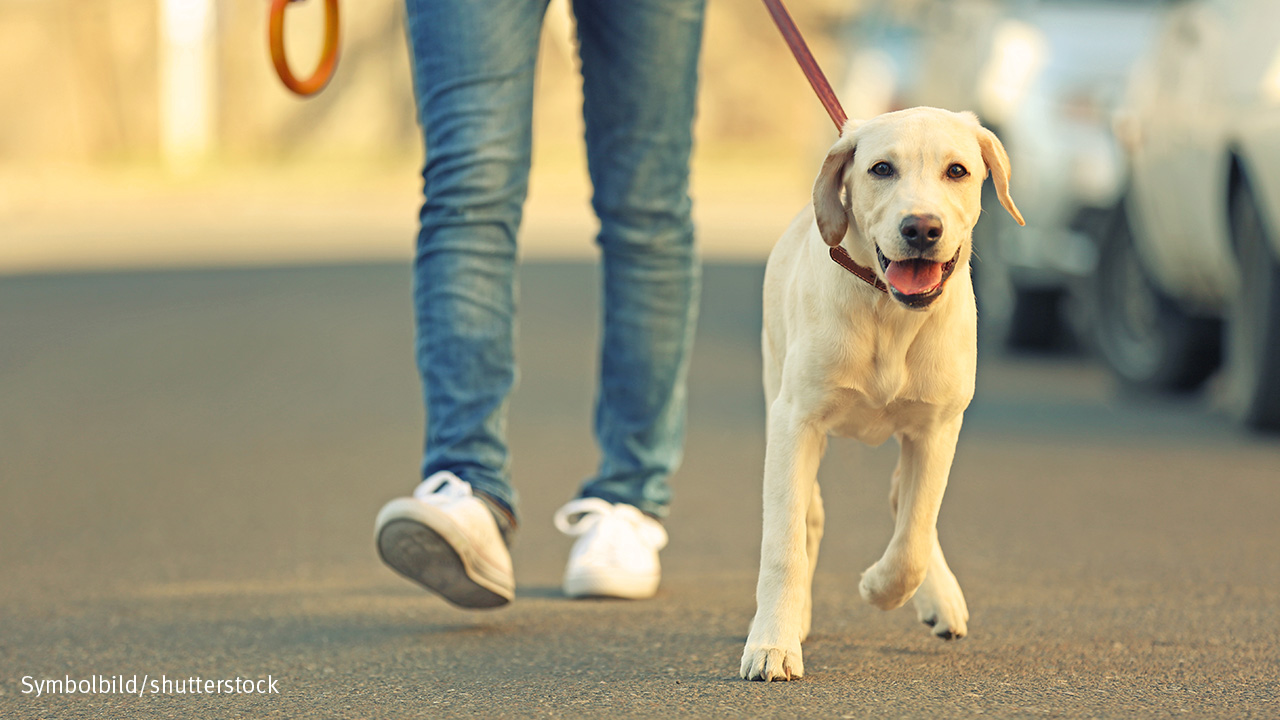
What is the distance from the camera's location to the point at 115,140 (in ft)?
74.6

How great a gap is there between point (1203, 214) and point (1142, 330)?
1.15m

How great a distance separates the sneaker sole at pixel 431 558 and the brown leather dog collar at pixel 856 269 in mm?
880

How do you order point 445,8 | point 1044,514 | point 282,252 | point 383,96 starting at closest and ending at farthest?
point 445,8 < point 1044,514 < point 282,252 < point 383,96

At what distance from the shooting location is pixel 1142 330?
708 cm

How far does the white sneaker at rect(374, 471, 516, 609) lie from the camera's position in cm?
315

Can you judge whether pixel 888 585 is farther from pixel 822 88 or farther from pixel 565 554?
pixel 565 554

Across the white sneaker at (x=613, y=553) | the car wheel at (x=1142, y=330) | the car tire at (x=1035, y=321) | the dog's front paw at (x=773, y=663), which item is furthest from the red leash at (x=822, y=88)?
the car tire at (x=1035, y=321)

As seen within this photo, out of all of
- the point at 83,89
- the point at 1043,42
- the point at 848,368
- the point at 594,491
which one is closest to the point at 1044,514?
the point at 594,491

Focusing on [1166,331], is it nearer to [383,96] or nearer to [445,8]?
[445,8]

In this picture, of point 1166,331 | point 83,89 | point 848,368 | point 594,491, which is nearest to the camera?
point 848,368

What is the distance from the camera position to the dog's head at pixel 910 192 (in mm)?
2662

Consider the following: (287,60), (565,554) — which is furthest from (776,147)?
(287,60)

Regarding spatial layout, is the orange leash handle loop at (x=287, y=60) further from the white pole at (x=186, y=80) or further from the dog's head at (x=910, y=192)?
the white pole at (x=186, y=80)

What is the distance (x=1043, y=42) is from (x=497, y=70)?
17.2ft
